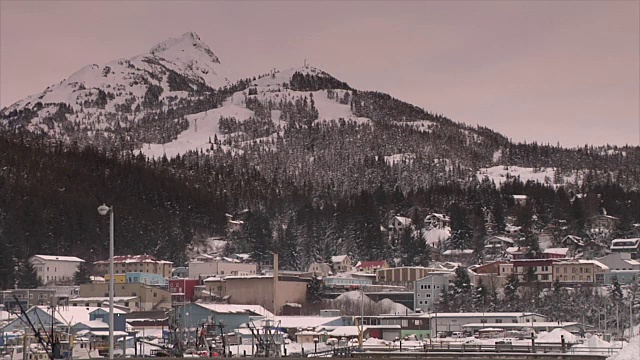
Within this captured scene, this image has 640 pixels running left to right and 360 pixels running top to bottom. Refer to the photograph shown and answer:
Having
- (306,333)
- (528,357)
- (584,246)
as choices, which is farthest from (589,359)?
(584,246)

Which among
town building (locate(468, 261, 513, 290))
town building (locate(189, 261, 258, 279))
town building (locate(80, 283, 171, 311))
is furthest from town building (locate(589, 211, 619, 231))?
town building (locate(80, 283, 171, 311))

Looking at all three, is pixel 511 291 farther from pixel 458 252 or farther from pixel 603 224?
pixel 603 224

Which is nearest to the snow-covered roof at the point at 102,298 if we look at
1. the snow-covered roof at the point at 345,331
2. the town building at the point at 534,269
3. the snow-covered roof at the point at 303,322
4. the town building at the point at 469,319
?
the snow-covered roof at the point at 303,322

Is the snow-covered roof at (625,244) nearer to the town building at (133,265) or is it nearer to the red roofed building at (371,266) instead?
the red roofed building at (371,266)

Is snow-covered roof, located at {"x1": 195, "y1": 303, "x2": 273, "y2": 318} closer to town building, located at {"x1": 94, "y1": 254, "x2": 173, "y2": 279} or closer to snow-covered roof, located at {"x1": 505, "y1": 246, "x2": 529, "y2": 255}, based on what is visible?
town building, located at {"x1": 94, "y1": 254, "x2": 173, "y2": 279}

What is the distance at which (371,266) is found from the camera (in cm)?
18100

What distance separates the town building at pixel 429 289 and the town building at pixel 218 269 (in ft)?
102

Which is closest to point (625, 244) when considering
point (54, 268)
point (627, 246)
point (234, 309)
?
point (627, 246)

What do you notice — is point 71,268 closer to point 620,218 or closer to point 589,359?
point 620,218

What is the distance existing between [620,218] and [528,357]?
152 meters

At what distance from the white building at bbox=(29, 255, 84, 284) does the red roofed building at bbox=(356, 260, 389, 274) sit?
155 feet

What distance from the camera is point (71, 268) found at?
165500mm

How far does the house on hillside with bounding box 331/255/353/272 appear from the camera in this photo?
611 feet

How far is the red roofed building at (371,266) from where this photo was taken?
179125 mm
